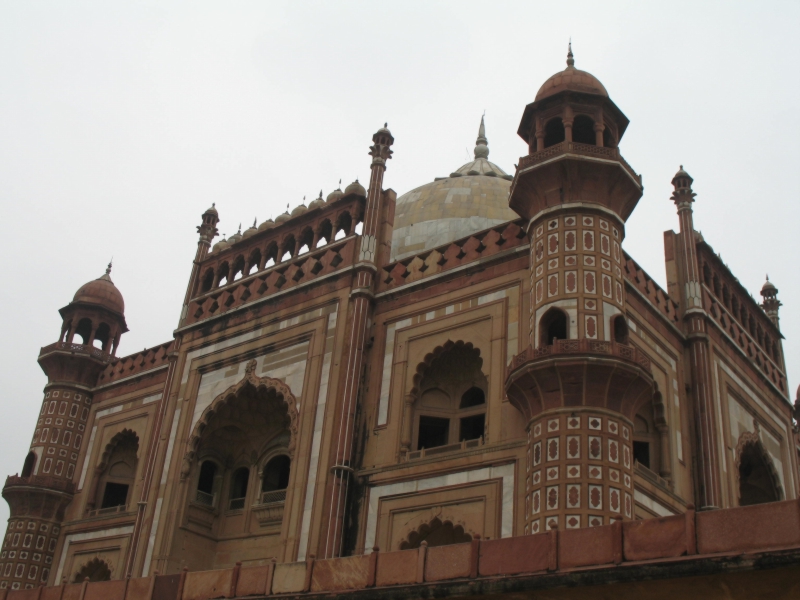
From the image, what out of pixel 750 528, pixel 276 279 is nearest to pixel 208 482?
pixel 276 279

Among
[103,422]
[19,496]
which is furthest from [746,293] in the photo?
→ [19,496]

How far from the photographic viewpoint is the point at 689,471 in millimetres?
17359

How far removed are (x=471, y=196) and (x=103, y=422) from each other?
11468 millimetres

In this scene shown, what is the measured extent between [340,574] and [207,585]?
2573 mm

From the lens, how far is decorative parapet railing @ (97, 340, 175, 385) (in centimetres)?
2430

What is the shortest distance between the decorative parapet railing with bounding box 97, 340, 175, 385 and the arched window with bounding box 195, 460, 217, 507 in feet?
11.0

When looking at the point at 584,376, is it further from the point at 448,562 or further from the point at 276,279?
the point at 276,279

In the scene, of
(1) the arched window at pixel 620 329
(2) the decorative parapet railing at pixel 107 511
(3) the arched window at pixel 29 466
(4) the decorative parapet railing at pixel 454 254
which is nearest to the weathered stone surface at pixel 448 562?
(1) the arched window at pixel 620 329

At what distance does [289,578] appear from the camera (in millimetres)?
12219

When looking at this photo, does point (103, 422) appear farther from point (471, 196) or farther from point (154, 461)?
point (471, 196)

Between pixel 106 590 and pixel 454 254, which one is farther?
pixel 454 254

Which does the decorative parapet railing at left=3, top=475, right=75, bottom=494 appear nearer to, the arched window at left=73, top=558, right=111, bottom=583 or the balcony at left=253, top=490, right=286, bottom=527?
the arched window at left=73, top=558, right=111, bottom=583

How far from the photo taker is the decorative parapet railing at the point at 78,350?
25.9 metres

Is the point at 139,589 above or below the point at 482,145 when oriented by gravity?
below
